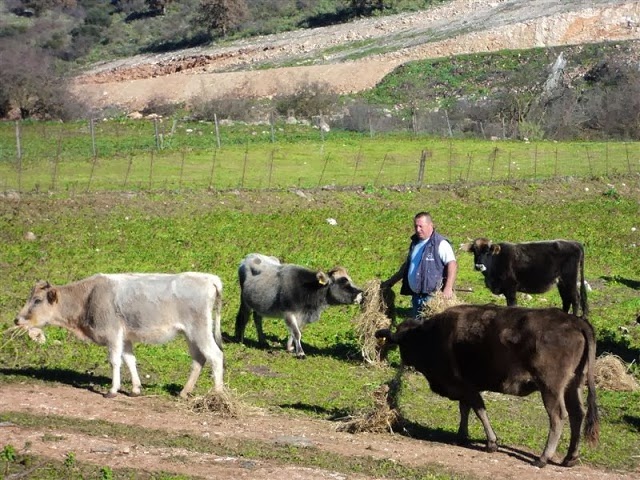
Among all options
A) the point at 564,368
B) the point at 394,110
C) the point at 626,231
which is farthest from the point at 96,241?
the point at 394,110

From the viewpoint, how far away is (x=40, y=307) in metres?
14.9

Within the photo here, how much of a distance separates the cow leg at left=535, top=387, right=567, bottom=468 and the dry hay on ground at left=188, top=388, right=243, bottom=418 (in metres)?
3.57

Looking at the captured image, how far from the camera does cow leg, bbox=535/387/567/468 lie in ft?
39.7

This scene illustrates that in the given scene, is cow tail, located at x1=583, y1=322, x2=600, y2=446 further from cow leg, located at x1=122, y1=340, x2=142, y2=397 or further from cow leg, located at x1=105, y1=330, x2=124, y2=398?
cow leg, located at x1=105, y1=330, x2=124, y2=398

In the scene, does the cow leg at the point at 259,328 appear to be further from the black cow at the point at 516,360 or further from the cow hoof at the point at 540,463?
the cow hoof at the point at 540,463

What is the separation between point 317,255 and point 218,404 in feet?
39.6

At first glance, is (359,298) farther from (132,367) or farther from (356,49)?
(356,49)

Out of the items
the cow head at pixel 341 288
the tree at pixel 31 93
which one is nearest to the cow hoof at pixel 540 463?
the cow head at pixel 341 288

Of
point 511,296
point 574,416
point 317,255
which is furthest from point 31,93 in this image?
point 574,416

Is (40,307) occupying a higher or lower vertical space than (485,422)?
higher

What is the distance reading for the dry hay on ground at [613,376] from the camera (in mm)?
16172

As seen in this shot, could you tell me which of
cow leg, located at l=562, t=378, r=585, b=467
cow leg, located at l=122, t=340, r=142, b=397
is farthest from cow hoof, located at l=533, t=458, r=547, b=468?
cow leg, located at l=122, t=340, r=142, b=397

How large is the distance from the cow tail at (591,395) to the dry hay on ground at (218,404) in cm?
399

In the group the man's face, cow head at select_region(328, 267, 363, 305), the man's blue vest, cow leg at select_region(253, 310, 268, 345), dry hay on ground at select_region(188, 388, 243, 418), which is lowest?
cow leg at select_region(253, 310, 268, 345)
